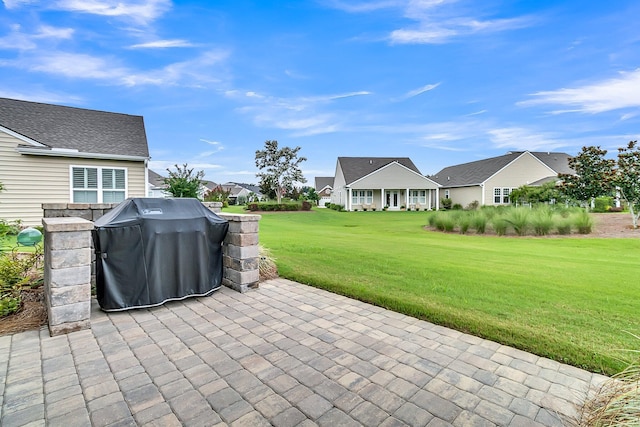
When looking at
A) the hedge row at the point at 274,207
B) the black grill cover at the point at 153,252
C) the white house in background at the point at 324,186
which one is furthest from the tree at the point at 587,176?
the white house in background at the point at 324,186

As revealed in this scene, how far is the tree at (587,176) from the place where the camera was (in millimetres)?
18953

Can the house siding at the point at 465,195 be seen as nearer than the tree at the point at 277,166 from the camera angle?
Yes

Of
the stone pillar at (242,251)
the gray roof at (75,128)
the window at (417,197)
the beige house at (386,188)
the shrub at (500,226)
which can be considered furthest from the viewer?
the window at (417,197)

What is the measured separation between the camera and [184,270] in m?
4.34

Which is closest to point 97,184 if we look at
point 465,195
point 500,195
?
point 465,195

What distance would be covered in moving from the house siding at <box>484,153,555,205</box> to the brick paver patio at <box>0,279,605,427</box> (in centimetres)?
3260

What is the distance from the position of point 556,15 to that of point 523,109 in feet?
37.7

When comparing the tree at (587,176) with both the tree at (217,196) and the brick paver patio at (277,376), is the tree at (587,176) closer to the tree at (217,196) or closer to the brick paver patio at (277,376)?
the brick paver patio at (277,376)

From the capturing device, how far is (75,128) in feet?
42.4

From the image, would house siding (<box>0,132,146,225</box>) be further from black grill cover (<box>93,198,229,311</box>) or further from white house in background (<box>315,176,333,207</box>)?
white house in background (<box>315,176,333,207</box>)

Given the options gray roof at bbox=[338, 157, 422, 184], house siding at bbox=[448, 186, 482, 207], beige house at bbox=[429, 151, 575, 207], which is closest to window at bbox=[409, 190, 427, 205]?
gray roof at bbox=[338, 157, 422, 184]

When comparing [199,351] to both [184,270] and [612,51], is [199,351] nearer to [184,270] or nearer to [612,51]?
[184,270]

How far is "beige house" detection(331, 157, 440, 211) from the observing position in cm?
3362

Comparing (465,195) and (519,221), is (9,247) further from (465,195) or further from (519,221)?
(465,195)
